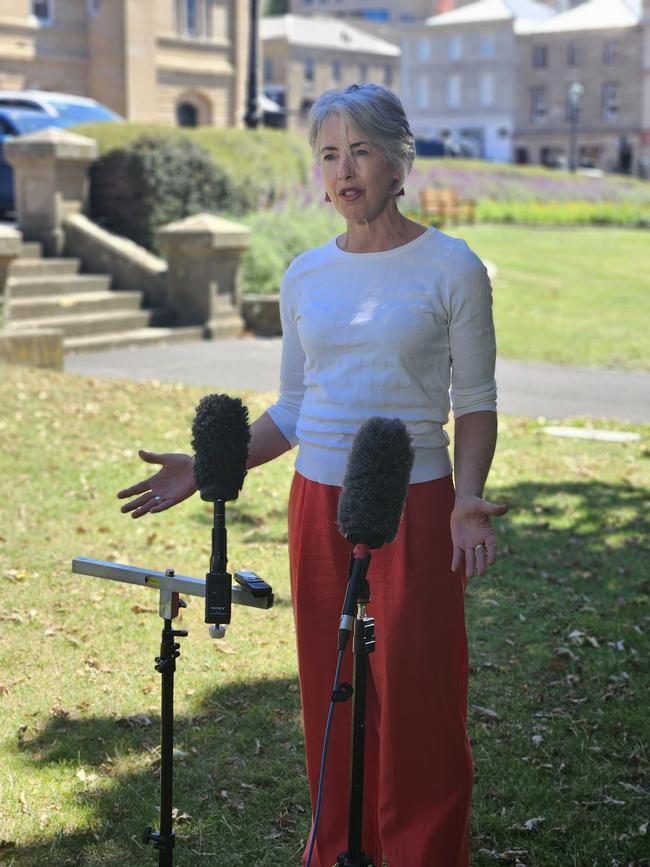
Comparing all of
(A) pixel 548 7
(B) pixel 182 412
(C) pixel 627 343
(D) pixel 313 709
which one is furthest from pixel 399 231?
(A) pixel 548 7

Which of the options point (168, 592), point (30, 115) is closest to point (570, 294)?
point (30, 115)

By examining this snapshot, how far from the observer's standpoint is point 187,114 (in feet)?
176

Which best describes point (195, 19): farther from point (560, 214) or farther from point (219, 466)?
point (219, 466)

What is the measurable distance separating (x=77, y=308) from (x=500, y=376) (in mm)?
5189

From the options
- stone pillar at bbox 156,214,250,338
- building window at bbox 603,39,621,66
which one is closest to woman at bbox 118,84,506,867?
stone pillar at bbox 156,214,250,338

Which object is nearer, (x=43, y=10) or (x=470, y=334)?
(x=470, y=334)

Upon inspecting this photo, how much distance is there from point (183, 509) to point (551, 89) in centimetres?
8995

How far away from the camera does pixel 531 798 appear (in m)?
4.48

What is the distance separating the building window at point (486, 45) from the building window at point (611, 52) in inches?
345

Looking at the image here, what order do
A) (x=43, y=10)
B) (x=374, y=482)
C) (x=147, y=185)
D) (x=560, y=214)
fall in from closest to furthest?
(x=374, y=482)
(x=147, y=185)
(x=560, y=214)
(x=43, y=10)

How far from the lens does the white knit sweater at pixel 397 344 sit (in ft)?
9.57

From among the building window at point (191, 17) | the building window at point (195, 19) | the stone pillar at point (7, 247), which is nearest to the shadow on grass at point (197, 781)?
the stone pillar at point (7, 247)

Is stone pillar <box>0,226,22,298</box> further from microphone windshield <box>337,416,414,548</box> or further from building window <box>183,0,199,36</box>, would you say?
building window <box>183,0,199,36</box>

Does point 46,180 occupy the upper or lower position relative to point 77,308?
upper
